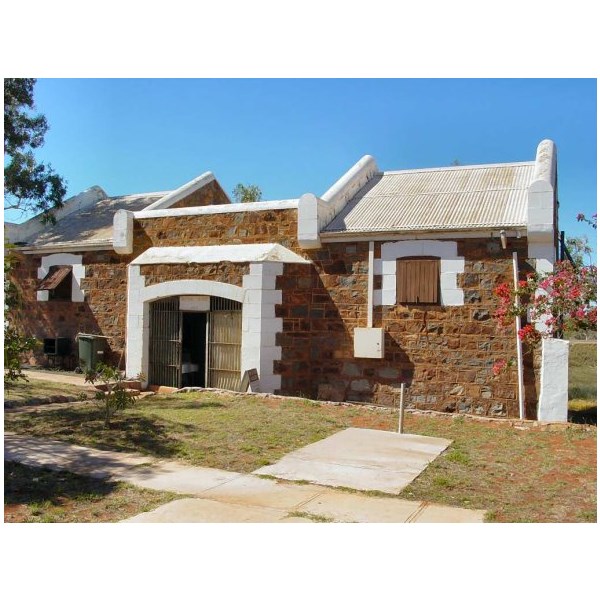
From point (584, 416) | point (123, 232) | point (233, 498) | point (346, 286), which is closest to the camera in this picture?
point (233, 498)

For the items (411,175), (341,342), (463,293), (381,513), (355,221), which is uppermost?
(411,175)

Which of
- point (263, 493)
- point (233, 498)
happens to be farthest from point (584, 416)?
point (233, 498)

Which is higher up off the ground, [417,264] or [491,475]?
[417,264]

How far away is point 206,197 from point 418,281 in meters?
7.99

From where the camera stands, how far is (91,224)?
16406 millimetres

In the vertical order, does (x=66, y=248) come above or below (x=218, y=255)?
above

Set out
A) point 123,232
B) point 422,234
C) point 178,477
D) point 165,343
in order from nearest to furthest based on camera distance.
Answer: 1. point 178,477
2. point 422,234
3. point 165,343
4. point 123,232

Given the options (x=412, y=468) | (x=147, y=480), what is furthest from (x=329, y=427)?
(x=147, y=480)

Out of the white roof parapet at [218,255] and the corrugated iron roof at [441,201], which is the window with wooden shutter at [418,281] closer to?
the corrugated iron roof at [441,201]

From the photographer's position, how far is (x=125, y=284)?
1404cm

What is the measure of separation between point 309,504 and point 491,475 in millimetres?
2235

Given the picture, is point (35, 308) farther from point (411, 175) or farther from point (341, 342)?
point (411, 175)

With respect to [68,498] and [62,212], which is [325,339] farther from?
[62,212]

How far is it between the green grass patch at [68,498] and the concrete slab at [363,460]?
142cm
